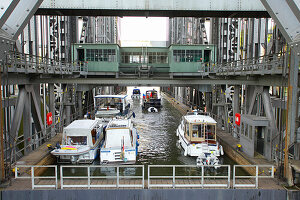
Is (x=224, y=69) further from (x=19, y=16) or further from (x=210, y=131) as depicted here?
(x=19, y=16)

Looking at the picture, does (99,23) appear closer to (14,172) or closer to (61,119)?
(61,119)

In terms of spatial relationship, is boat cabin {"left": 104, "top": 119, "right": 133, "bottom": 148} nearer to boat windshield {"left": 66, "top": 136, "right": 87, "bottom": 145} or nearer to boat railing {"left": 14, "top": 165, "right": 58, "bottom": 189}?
boat windshield {"left": 66, "top": 136, "right": 87, "bottom": 145}

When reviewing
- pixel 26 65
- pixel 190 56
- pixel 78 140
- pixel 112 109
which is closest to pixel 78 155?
pixel 78 140

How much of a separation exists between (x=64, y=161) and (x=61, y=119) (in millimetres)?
7080

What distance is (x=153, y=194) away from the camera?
31.7 ft

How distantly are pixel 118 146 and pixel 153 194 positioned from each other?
7.03 meters

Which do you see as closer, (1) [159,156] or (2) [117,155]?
(2) [117,155]

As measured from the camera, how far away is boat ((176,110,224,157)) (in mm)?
17344

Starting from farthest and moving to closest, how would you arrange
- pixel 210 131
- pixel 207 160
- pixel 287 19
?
pixel 210 131 → pixel 207 160 → pixel 287 19

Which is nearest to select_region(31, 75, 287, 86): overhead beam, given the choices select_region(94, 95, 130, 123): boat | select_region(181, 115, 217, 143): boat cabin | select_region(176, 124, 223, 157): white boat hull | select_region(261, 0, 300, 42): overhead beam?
select_region(181, 115, 217, 143): boat cabin

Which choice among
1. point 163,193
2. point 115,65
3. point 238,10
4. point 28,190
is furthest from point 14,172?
point 115,65

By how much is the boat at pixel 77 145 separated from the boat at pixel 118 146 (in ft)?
2.76

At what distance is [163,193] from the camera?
9648 millimetres

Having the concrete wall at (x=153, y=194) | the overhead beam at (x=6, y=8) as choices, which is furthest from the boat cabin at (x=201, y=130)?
the overhead beam at (x=6, y=8)
